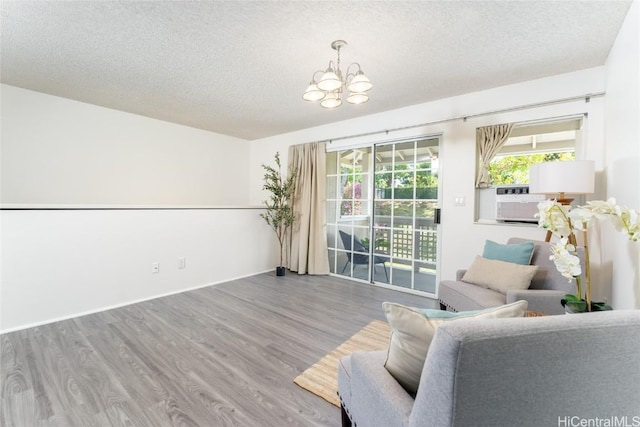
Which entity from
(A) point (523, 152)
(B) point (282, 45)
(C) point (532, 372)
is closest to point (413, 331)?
(C) point (532, 372)

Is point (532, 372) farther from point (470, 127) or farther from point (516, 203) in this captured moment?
point (470, 127)

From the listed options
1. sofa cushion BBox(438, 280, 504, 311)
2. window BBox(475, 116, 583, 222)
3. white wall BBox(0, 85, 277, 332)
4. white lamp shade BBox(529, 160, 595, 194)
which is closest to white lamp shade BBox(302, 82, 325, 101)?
white lamp shade BBox(529, 160, 595, 194)

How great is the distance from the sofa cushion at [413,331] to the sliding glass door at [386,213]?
2.62 meters

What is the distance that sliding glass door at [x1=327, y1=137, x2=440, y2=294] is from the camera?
354 centimetres

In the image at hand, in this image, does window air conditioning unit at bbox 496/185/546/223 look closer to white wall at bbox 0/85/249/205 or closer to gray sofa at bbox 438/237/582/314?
gray sofa at bbox 438/237/582/314

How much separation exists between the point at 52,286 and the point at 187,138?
108 inches

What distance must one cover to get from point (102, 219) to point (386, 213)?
135 inches

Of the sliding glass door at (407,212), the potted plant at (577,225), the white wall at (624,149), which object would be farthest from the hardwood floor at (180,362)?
the white wall at (624,149)

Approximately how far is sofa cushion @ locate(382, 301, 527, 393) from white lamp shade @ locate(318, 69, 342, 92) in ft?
5.32

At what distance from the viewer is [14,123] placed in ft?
10.1

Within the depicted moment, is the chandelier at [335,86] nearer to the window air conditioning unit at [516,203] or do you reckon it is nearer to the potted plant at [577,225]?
the potted plant at [577,225]

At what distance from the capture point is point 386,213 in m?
3.88

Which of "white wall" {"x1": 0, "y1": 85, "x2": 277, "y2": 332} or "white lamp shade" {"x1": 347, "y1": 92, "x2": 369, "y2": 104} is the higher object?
"white lamp shade" {"x1": 347, "y1": 92, "x2": 369, "y2": 104}

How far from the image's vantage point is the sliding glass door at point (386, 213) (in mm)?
3541
